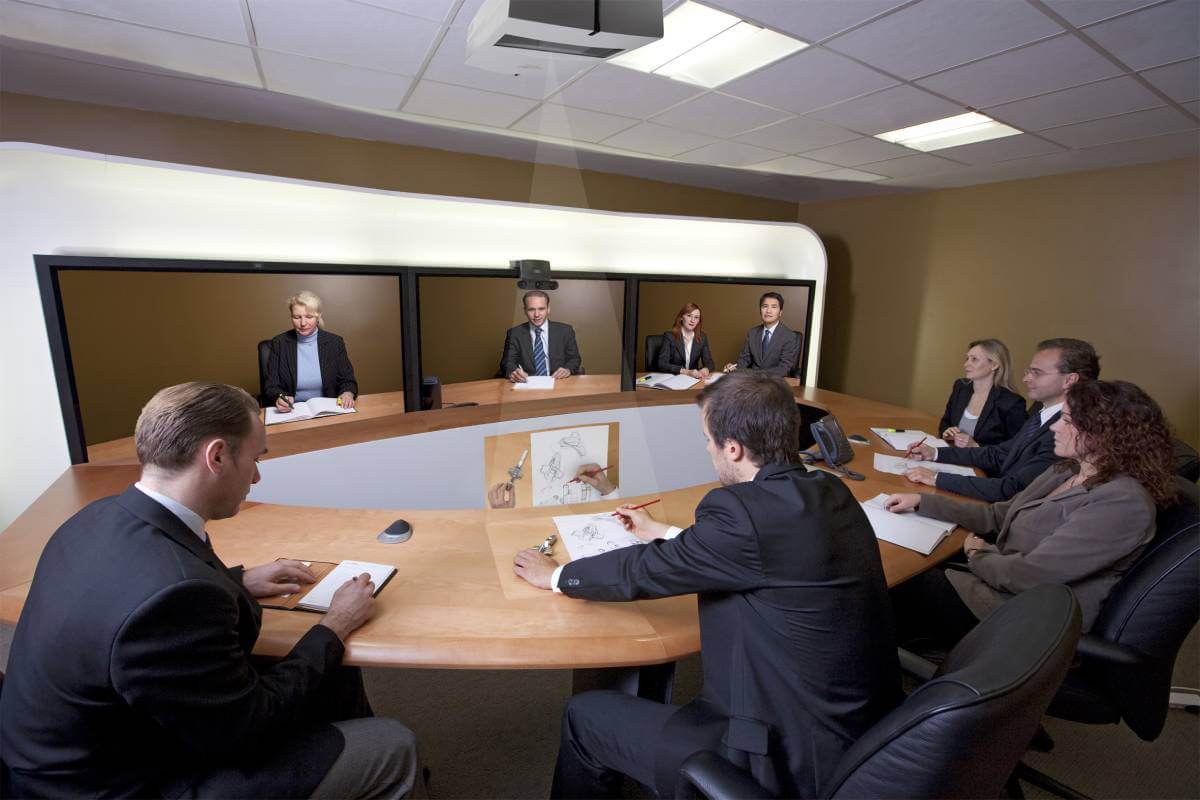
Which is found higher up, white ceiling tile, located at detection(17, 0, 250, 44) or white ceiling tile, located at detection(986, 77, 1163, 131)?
white ceiling tile, located at detection(17, 0, 250, 44)

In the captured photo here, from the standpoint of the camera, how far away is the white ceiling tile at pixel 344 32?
210cm

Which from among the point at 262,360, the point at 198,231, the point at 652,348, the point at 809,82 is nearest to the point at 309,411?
the point at 262,360

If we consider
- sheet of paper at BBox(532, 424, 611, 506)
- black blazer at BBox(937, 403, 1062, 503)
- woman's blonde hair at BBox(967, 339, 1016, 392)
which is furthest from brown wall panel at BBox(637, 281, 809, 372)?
black blazer at BBox(937, 403, 1062, 503)

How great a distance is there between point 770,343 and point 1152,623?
3317mm

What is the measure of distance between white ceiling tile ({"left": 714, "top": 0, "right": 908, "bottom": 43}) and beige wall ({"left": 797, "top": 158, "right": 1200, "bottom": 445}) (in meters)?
3.64

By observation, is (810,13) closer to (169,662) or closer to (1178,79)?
(1178,79)

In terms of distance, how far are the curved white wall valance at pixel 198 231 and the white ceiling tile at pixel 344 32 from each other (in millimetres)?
598

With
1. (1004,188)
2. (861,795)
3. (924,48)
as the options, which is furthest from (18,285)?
(1004,188)

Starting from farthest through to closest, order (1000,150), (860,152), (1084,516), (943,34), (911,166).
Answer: (911,166) → (860,152) → (1000,150) → (943,34) → (1084,516)

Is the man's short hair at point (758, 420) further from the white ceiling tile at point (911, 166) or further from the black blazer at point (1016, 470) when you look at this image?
the white ceiling tile at point (911, 166)

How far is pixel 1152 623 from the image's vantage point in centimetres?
140

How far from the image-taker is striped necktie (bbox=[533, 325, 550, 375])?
11.8 feet

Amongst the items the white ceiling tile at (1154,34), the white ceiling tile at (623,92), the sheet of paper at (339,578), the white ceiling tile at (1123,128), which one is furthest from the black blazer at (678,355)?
the sheet of paper at (339,578)

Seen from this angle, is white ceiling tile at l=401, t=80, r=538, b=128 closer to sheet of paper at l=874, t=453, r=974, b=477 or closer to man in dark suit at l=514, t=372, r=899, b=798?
man in dark suit at l=514, t=372, r=899, b=798
